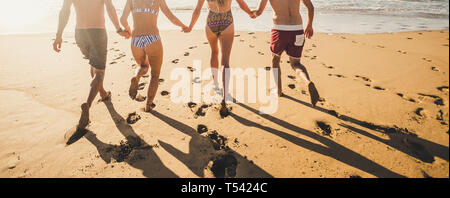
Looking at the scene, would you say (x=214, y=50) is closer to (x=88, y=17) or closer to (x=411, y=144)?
(x=88, y=17)

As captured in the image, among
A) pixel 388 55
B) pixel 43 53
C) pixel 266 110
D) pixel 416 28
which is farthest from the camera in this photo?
pixel 416 28

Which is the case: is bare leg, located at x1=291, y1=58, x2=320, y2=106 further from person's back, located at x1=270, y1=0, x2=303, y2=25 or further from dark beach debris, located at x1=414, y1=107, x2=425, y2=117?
dark beach debris, located at x1=414, y1=107, x2=425, y2=117

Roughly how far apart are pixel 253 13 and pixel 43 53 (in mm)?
6188

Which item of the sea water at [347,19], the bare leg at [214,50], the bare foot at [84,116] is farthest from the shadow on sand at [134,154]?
the sea water at [347,19]

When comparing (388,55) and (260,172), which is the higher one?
(388,55)

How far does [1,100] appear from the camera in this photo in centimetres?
347

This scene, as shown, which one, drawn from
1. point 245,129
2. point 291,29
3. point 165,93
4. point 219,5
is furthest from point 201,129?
point 291,29

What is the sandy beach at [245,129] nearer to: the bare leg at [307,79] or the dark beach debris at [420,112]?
the dark beach debris at [420,112]

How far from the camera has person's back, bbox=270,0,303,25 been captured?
9.59 feet

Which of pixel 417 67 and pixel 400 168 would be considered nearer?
pixel 400 168

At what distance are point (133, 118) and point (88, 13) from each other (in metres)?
1.63
